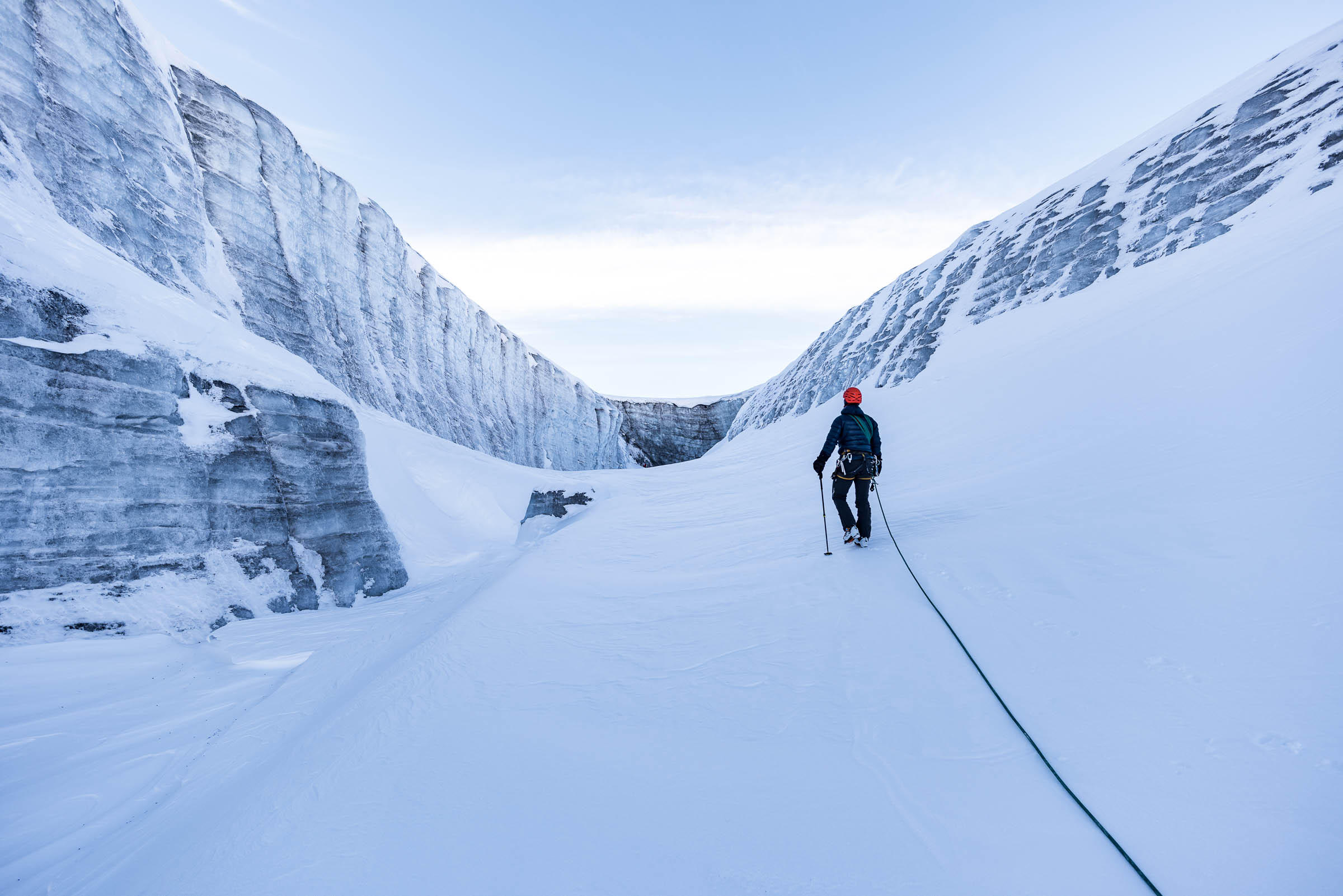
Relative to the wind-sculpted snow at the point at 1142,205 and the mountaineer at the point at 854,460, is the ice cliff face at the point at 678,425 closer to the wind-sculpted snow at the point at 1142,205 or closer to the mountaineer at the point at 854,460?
the wind-sculpted snow at the point at 1142,205

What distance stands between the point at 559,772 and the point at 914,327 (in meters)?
23.2

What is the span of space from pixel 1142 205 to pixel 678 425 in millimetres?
38266

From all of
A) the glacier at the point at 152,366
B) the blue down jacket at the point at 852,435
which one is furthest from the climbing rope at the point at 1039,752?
the glacier at the point at 152,366

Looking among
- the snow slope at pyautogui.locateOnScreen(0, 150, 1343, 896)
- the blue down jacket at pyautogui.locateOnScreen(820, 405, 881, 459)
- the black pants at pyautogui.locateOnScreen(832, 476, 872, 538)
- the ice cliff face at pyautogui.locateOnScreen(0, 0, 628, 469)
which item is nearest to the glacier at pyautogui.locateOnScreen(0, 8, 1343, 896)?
the snow slope at pyautogui.locateOnScreen(0, 150, 1343, 896)

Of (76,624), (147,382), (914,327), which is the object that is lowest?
(76,624)

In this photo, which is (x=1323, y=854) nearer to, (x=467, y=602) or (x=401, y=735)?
(x=401, y=735)

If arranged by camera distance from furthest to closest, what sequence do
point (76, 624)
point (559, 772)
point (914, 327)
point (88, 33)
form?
point (914, 327), point (88, 33), point (76, 624), point (559, 772)

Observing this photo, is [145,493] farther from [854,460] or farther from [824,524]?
[854,460]

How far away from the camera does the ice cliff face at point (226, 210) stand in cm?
920

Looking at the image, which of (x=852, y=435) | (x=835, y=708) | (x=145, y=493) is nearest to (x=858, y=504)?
(x=852, y=435)

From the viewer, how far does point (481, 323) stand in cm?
2727

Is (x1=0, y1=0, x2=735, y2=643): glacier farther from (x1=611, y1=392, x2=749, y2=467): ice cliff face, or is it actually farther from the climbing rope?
(x1=611, y1=392, x2=749, y2=467): ice cliff face

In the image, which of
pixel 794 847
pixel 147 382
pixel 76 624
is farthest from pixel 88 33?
pixel 794 847

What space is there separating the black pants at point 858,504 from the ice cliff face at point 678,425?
4511cm
